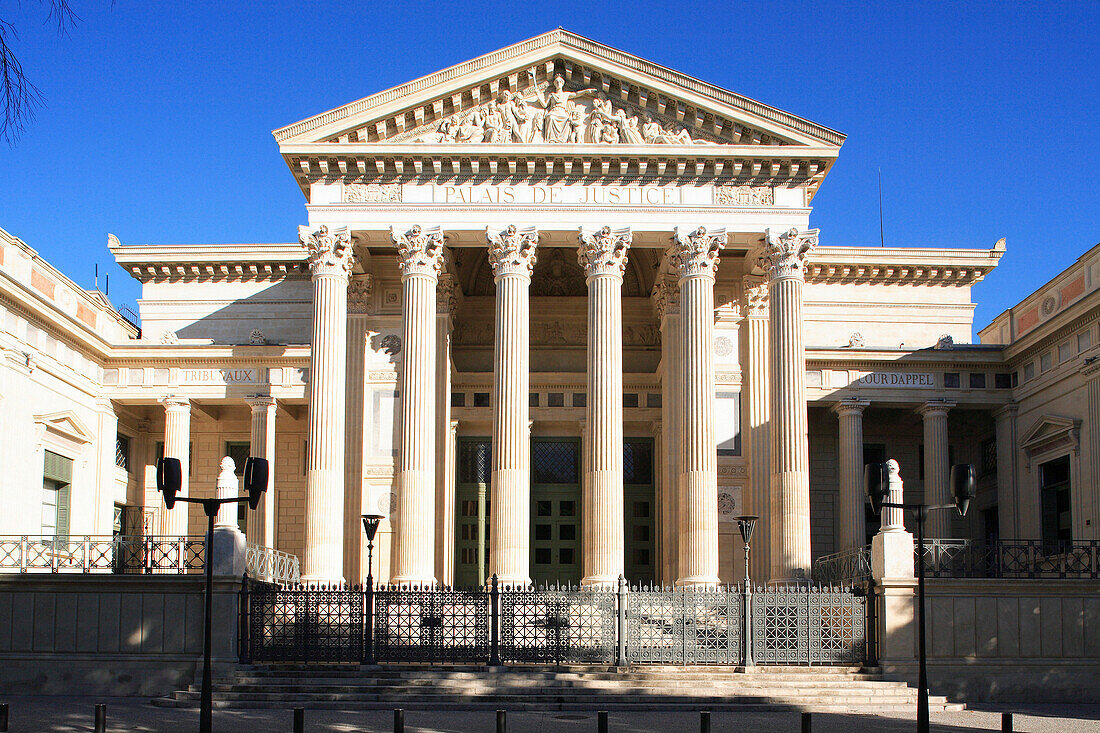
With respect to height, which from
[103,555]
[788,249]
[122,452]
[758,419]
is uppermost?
[788,249]

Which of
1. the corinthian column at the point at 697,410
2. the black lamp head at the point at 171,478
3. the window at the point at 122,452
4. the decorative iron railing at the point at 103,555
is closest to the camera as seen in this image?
the black lamp head at the point at 171,478

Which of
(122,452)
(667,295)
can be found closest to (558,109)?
(667,295)

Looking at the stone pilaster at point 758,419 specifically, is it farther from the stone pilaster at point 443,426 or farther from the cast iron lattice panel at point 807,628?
the stone pilaster at point 443,426

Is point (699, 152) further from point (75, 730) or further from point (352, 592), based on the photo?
point (75, 730)

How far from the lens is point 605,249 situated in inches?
1243

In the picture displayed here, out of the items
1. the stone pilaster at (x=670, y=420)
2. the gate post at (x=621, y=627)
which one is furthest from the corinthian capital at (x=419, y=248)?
the gate post at (x=621, y=627)

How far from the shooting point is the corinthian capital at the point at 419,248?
3159 cm

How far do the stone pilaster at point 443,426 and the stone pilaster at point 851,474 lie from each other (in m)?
12.1

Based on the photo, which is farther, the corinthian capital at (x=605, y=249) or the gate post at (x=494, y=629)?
the corinthian capital at (x=605, y=249)

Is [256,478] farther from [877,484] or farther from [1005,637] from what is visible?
[1005,637]

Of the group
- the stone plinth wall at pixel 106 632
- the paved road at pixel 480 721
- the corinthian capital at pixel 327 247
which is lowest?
the paved road at pixel 480 721

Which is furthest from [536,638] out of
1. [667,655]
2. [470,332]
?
[470,332]

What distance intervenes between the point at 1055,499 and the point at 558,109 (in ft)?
60.8

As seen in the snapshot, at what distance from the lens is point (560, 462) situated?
127ft
